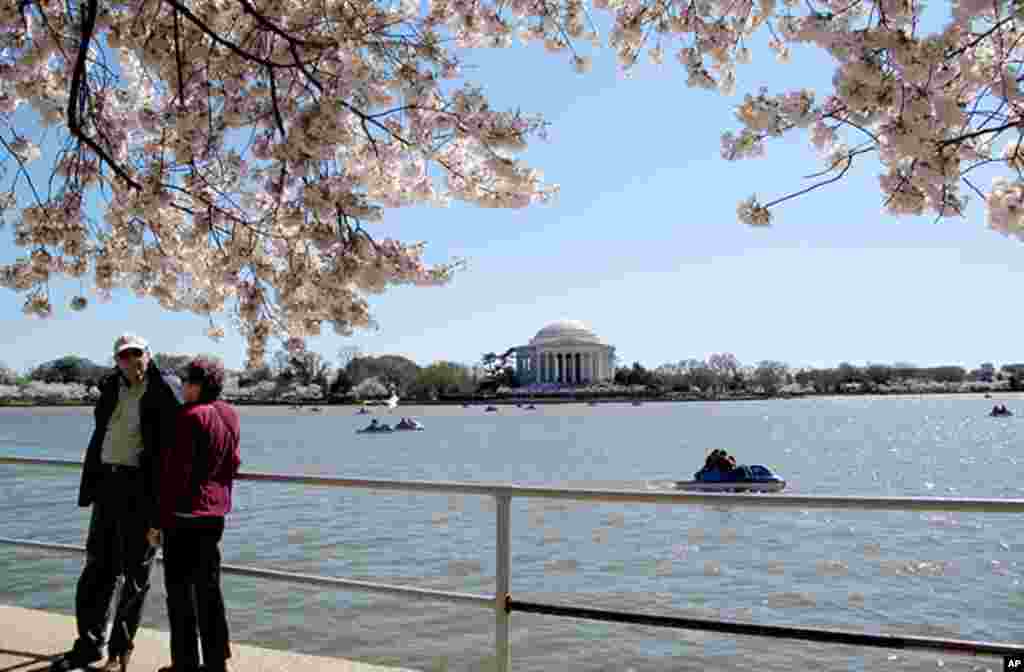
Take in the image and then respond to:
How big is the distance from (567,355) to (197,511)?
18097 centimetres

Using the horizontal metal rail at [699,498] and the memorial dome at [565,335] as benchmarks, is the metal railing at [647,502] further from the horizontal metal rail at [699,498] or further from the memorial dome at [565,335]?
the memorial dome at [565,335]

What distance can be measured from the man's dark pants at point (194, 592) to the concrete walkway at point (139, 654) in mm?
349

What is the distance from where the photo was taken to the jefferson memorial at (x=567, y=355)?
184 metres

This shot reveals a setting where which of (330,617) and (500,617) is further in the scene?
(330,617)

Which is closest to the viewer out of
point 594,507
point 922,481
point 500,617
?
point 500,617

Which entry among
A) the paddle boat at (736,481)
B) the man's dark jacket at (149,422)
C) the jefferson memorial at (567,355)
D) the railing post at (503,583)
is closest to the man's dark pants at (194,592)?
the man's dark jacket at (149,422)

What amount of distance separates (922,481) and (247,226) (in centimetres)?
3786

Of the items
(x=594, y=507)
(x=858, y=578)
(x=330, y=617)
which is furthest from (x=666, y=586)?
(x=594, y=507)

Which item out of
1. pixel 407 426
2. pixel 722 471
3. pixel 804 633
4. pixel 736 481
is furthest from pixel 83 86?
pixel 407 426

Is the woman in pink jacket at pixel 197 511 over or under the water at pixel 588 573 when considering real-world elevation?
over

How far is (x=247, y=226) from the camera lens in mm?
6379

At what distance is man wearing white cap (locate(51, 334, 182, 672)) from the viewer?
5066 millimetres

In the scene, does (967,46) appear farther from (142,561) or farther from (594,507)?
(594,507)

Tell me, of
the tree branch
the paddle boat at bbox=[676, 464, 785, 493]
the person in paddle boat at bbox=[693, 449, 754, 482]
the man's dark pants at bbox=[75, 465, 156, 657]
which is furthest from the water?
the person in paddle boat at bbox=[693, 449, 754, 482]
